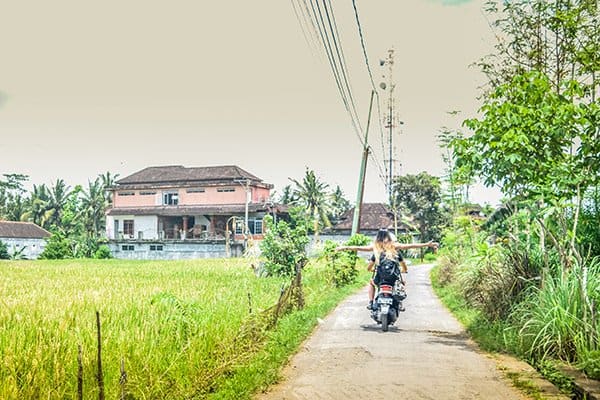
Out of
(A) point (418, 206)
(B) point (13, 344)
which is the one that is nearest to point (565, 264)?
(B) point (13, 344)

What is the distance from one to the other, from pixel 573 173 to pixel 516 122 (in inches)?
33.8

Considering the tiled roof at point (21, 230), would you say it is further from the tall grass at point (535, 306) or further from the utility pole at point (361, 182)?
the tall grass at point (535, 306)

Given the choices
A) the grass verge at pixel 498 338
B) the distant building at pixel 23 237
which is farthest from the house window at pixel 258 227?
the grass verge at pixel 498 338

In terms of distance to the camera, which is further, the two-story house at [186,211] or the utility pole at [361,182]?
the two-story house at [186,211]

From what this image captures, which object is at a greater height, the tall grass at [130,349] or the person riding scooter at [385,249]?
the person riding scooter at [385,249]

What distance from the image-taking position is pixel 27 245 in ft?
217

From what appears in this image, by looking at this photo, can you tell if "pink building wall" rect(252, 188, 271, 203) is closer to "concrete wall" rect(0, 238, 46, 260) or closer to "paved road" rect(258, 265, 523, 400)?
"concrete wall" rect(0, 238, 46, 260)

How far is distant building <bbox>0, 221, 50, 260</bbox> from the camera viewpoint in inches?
2509

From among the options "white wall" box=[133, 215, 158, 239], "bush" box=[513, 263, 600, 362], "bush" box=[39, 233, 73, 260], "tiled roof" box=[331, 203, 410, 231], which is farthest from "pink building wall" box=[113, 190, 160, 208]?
"bush" box=[513, 263, 600, 362]

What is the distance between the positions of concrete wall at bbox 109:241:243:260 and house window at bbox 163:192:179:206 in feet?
13.2

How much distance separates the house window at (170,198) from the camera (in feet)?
191

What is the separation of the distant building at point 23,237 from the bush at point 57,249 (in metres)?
11.8

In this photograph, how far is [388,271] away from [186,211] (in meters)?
47.3

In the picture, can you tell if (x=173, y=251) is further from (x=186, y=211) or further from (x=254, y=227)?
(x=254, y=227)
